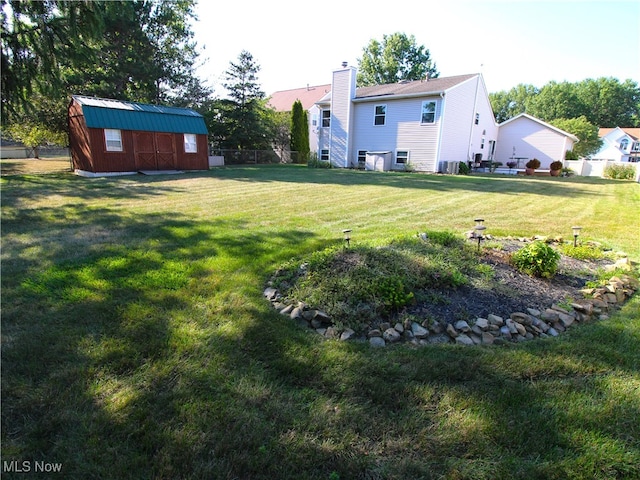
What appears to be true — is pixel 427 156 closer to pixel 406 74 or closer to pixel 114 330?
pixel 114 330

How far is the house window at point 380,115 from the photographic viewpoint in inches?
810

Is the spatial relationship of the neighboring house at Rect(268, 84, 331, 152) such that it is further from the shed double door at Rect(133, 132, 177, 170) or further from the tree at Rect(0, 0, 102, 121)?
the tree at Rect(0, 0, 102, 121)

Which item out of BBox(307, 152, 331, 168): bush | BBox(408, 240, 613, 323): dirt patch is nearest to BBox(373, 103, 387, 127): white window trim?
BBox(307, 152, 331, 168): bush

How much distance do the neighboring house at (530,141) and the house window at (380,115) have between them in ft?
33.7

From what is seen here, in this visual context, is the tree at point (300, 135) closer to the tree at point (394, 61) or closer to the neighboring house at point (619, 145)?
the tree at point (394, 61)

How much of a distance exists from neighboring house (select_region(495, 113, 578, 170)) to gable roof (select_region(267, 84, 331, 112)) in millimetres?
16511

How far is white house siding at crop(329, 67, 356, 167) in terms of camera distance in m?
21.3

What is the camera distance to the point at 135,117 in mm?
15391

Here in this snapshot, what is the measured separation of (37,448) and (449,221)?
6.37 metres

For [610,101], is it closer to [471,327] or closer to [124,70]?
[124,70]

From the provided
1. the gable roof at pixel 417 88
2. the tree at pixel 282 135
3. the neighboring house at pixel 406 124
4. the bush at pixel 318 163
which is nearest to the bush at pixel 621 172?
the neighboring house at pixel 406 124

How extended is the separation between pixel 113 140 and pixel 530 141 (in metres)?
24.8

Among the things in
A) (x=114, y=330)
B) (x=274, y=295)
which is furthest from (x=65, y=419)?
(x=274, y=295)

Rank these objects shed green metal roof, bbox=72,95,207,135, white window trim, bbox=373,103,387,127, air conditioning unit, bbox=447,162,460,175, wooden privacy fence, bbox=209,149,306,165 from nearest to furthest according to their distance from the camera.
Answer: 1. shed green metal roof, bbox=72,95,207,135
2. air conditioning unit, bbox=447,162,460,175
3. white window trim, bbox=373,103,387,127
4. wooden privacy fence, bbox=209,149,306,165
